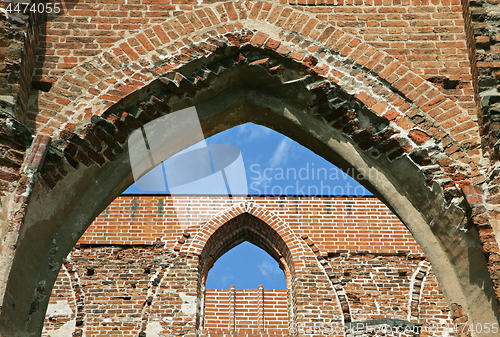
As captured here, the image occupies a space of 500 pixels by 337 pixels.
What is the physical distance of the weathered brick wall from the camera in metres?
8.84

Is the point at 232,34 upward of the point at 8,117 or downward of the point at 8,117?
upward

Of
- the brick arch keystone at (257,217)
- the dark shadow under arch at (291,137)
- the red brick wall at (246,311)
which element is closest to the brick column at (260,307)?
the red brick wall at (246,311)

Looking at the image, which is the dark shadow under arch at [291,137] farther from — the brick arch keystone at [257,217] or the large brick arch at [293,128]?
the brick arch keystone at [257,217]

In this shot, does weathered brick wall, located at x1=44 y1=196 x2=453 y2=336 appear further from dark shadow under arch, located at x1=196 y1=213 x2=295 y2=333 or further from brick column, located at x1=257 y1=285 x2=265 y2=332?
brick column, located at x1=257 y1=285 x2=265 y2=332

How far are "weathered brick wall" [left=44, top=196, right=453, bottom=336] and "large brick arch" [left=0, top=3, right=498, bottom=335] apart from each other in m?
4.77

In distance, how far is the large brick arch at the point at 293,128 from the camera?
400 cm

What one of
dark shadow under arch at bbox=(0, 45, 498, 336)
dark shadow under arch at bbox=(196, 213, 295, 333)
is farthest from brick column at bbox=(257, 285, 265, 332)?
dark shadow under arch at bbox=(0, 45, 498, 336)

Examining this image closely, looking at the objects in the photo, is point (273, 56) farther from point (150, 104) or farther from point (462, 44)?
point (462, 44)

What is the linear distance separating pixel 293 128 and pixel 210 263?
223 inches

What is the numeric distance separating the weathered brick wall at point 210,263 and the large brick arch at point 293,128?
15.7 ft

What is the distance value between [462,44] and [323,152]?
1684mm

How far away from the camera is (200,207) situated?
10094 millimetres

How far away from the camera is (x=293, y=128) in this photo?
16.2 feet

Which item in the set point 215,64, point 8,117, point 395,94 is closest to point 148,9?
point 215,64
